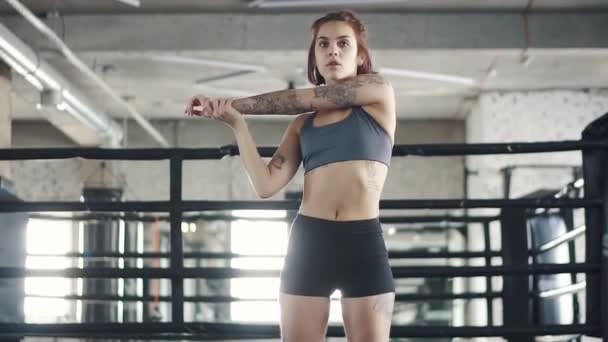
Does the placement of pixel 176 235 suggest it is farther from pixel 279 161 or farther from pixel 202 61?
pixel 202 61

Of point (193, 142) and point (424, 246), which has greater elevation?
point (193, 142)

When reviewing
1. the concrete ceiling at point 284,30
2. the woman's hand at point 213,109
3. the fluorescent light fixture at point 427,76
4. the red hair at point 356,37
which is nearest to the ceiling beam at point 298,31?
the concrete ceiling at point 284,30

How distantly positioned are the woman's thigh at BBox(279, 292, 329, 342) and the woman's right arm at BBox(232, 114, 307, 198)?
0.32 metres

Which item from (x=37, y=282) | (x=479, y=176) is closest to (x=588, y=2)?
(x=479, y=176)

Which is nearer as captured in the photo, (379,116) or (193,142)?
(379,116)

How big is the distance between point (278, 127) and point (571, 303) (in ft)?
25.8

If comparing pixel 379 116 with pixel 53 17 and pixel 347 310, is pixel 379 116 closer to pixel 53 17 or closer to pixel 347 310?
pixel 347 310

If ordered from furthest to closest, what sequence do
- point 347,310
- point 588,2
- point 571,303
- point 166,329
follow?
point 588,2, point 571,303, point 166,329, point 347,310

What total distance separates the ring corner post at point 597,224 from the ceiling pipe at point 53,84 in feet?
15.5

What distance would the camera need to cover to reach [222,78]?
28.3 feet

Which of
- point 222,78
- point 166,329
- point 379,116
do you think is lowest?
point 166,329

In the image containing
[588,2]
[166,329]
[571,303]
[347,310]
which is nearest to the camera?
[347,310]

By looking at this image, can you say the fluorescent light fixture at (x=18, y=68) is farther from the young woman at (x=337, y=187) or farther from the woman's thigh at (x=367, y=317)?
the woman's thigh at (x=367, y=317)

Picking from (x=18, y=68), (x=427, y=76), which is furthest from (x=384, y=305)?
(x=427, y=76)
